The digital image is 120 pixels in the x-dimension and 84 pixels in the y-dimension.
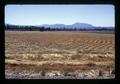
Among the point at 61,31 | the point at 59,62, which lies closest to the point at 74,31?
the point at 61,31

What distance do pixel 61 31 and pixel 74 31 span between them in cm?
272
